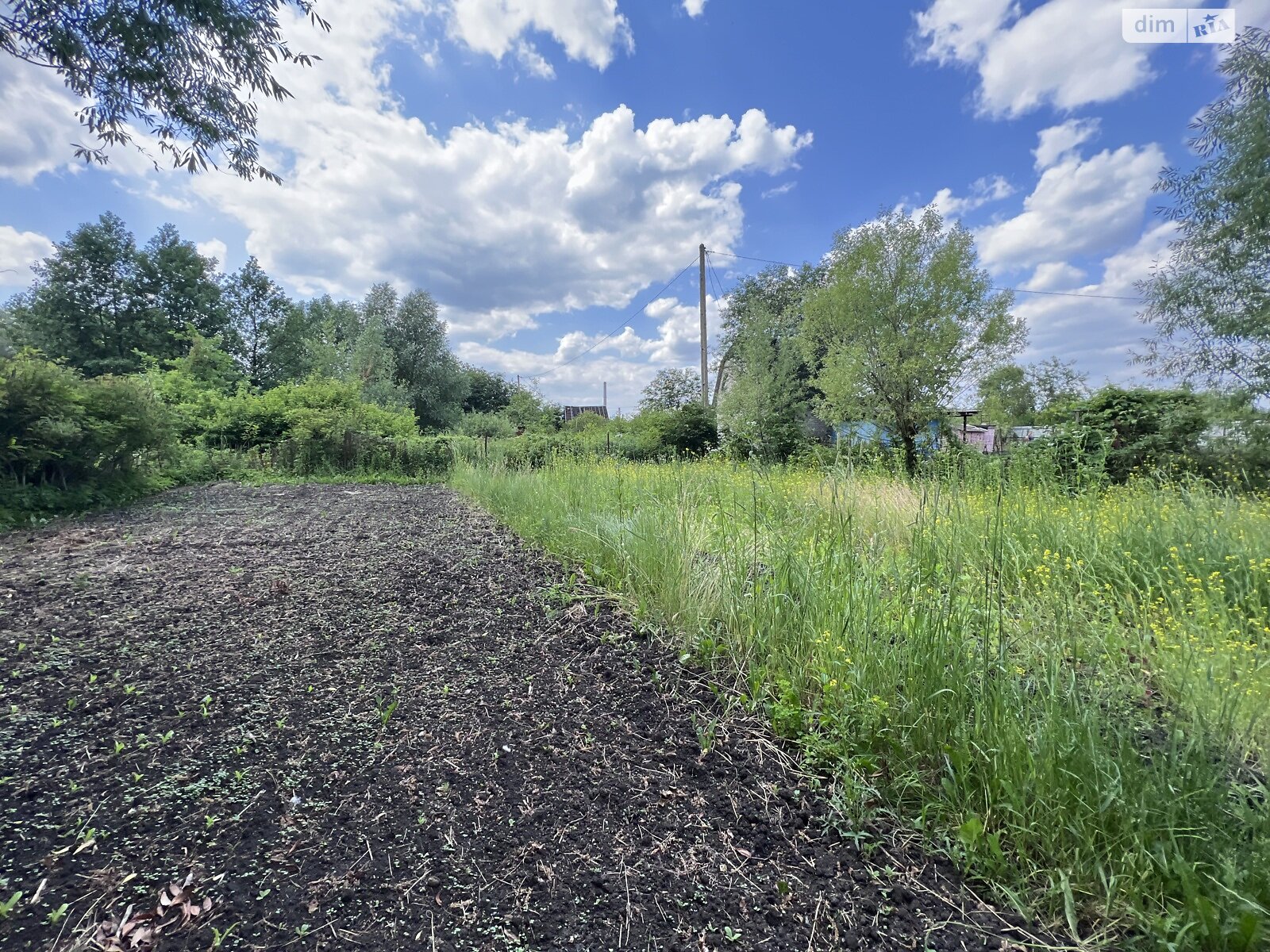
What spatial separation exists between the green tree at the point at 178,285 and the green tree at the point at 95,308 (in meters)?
0.31

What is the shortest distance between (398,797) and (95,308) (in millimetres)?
30207

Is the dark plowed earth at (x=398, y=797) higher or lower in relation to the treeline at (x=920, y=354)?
lower

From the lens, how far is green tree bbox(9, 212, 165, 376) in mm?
19203

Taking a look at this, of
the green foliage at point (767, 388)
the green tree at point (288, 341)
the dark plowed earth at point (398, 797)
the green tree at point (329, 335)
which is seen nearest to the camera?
the dark plowed earth at point (398, 797)

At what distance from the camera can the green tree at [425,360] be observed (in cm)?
2262

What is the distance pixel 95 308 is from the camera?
2038 cm

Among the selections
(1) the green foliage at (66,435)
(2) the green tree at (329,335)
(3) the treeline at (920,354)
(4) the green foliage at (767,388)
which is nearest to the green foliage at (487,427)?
(2) the green tree at (329,335)

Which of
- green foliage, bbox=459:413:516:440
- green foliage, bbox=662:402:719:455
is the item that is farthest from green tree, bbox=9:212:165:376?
green foliage, bbox=662:402:719:455

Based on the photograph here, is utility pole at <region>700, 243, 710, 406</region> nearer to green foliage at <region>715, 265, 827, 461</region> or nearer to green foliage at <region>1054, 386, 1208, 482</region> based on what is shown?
green foliage at <region>715, 265, 827, 461</region>

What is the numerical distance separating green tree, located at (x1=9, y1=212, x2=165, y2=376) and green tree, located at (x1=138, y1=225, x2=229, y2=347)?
0.31 metres

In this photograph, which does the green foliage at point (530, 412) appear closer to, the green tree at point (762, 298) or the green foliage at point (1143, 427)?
the green tree at point (762, 298)

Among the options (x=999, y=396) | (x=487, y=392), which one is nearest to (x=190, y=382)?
(x=999, y=396)

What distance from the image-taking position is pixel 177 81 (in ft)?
9.64

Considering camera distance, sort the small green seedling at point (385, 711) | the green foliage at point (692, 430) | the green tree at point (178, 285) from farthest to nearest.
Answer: the green tree at point (178, 285) < the green foliage at point (692, 430) < the small green seedling at point (385, 711)
